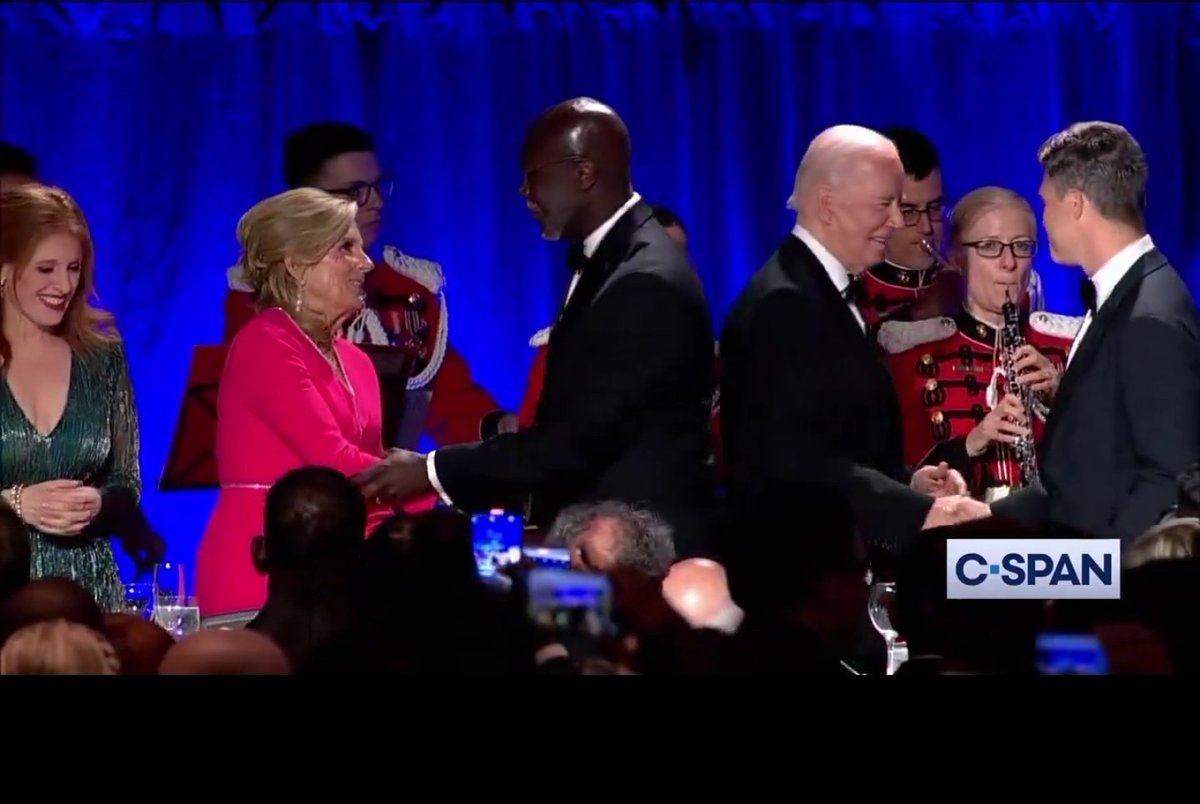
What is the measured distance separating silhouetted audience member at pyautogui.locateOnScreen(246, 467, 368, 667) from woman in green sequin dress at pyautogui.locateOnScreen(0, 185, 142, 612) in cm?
27

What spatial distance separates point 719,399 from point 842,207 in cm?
33

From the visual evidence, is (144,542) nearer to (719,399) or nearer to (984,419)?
(719,399)

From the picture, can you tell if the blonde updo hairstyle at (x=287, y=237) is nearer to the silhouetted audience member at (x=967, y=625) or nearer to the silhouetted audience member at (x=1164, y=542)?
the silhouetted audience member at (x=967, y=625)

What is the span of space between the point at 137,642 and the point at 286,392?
1.35ft

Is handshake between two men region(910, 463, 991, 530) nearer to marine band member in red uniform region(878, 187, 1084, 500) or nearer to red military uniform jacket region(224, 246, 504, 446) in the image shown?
marine band member in red uniform region(878, 187, 1084, 500)

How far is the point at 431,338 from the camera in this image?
131 inches

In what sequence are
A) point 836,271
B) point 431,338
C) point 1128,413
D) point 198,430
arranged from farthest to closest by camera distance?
point 431,338, point 198,430, point 836,271, point 1128,413

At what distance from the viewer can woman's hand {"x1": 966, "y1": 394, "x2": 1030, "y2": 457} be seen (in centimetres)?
312

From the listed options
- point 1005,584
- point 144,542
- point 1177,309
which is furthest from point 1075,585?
point 144,542

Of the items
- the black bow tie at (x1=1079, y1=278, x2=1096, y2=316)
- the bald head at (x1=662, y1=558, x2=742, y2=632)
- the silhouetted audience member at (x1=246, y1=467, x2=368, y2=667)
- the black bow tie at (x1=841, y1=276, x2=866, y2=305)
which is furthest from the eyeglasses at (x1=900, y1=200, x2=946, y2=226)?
the silhouetted audience member at (x1=246, y1=467, x2=368, y2=667)

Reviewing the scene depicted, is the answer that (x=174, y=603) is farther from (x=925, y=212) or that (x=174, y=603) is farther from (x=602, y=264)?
(x=925, y=212)

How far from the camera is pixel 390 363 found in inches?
127

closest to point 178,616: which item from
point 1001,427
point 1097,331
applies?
point 1001,427

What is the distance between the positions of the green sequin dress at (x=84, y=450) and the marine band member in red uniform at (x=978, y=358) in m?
1.13
